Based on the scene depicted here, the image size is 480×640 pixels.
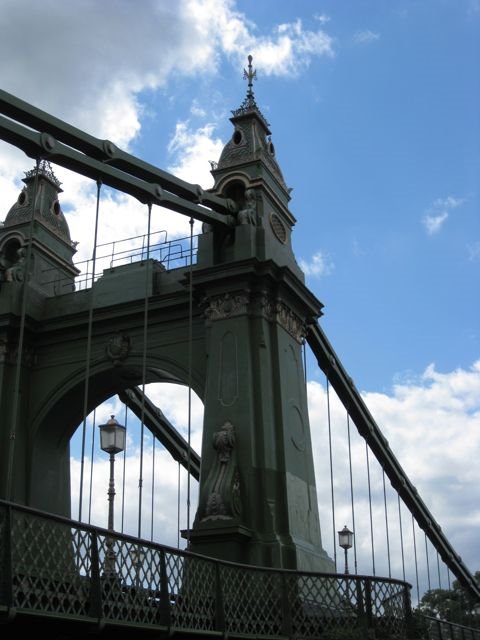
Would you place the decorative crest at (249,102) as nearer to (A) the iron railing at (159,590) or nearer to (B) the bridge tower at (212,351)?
(B) the bridge tower at (212,351)

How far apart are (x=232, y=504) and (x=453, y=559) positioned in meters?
21.2

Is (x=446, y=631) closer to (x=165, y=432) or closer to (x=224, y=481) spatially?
(x=224, y=481)

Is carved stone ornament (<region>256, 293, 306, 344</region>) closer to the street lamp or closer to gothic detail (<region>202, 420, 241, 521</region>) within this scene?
gothic detail (<region>202, 420, 241, 521</region>)

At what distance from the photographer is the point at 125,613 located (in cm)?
1075

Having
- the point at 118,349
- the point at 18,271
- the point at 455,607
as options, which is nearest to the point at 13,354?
the point at 18,271

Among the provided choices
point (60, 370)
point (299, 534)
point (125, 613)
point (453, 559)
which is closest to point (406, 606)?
point (299, 534)

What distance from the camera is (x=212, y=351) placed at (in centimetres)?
2003

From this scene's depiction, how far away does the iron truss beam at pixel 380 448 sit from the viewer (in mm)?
24125

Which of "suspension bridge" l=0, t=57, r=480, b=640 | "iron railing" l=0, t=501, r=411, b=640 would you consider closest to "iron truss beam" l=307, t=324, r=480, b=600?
"suspension bridge" l=0, t=57, r=480, b=640

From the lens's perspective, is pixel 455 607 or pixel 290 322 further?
pixel 455 607

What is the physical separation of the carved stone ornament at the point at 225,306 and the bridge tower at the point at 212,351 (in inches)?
1.1

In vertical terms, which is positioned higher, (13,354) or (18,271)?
(18,271)

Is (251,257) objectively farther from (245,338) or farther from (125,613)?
(125,613)

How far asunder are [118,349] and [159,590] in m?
10.9
